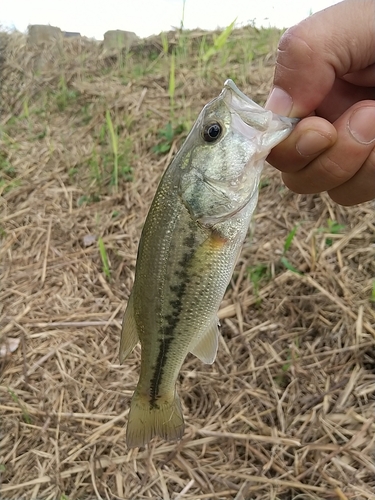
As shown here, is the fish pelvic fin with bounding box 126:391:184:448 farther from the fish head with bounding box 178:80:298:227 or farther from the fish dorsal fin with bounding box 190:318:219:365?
the fish head with bounding box 178:80:298:227

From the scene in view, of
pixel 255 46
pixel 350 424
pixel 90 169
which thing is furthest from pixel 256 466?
pixel 255 46

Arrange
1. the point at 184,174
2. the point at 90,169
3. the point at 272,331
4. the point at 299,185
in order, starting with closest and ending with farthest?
the point at 184,174 < the point at 299,185 < the point at 272,331 < the point at 90,169

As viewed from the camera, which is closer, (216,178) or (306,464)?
(216,178)

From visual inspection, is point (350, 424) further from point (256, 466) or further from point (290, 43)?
point (290, 43)

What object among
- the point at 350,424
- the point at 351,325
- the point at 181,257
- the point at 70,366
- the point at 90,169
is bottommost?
the point at 70,366

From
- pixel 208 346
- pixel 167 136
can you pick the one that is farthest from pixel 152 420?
pixel 167 136

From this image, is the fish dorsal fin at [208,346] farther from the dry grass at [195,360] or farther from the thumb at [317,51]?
the dry grass at [195,360]

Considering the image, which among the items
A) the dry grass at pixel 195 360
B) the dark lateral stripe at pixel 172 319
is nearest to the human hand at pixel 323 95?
the dark lateral stripe at pixel 172 319
